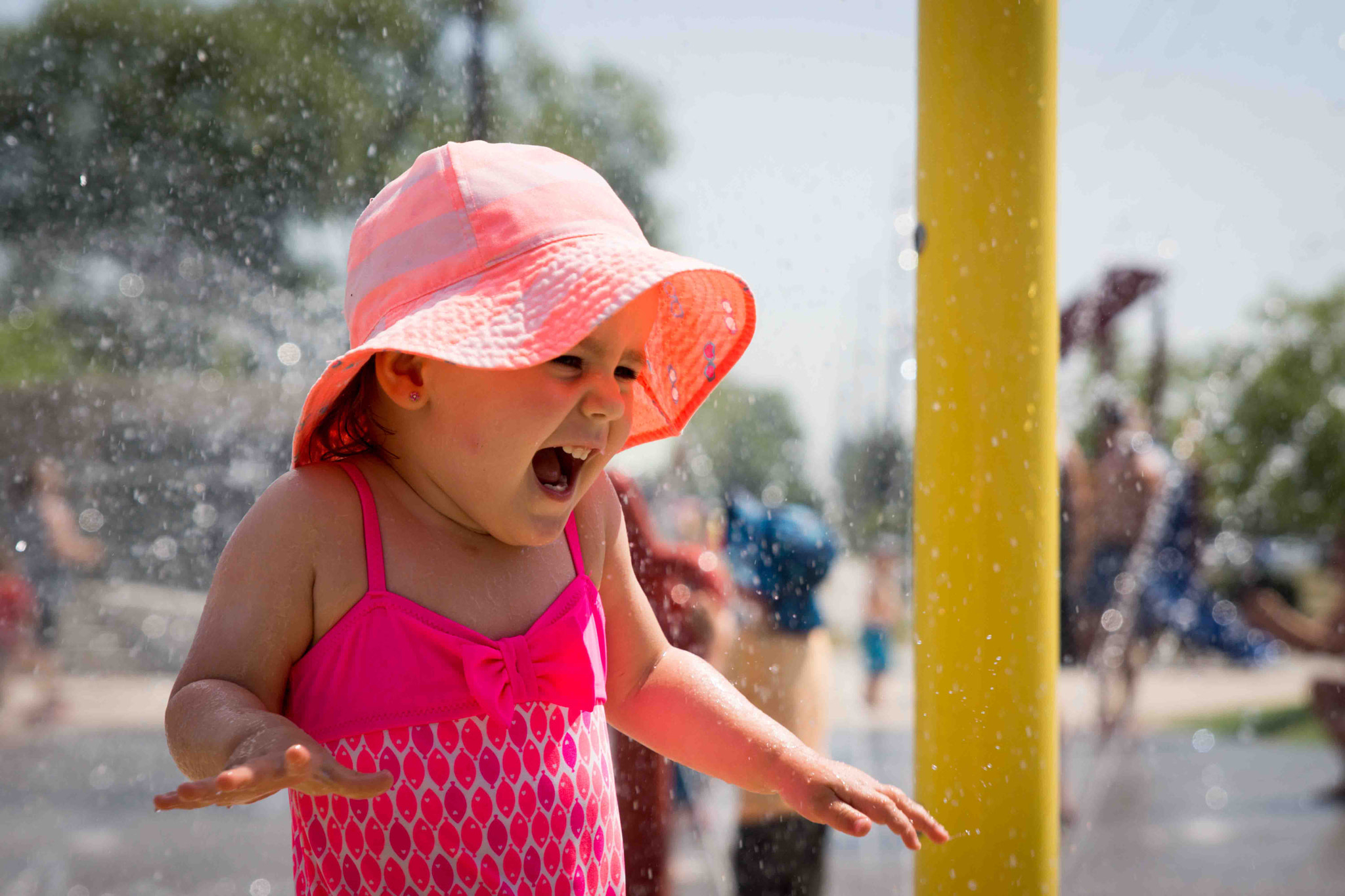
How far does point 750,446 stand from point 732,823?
4.89 ft

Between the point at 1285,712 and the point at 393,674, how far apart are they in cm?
811

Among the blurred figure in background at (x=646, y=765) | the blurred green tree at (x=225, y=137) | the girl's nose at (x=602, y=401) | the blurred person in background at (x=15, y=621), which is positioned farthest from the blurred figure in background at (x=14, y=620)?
the girl's nose at (x=602, y=401)

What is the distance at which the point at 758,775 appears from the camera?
140 centimetres

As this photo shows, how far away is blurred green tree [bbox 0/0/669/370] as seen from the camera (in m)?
3.06

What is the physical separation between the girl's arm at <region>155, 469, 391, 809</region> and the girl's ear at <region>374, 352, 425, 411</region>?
0.11 m

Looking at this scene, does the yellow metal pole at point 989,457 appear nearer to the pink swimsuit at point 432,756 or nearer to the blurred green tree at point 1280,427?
the pink swimsuit at point 432,756

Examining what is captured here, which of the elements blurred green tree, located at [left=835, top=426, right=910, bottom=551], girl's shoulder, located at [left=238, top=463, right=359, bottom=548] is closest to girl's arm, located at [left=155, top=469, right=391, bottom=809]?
girl's shoulder, located at [left=238, top=463, right=359, bottom=548]

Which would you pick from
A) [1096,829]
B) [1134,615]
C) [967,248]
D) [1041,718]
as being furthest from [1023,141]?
[1134,615]

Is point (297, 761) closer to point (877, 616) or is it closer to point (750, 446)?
point (750, 446)

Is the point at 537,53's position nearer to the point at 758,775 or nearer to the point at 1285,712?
the point at 758,775

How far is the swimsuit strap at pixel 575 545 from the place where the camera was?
1.45 m

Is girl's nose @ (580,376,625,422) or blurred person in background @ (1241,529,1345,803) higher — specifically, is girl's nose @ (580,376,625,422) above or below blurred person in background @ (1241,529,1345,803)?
above

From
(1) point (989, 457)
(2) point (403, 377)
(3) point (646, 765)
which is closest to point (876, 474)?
(3) point (646, 765)

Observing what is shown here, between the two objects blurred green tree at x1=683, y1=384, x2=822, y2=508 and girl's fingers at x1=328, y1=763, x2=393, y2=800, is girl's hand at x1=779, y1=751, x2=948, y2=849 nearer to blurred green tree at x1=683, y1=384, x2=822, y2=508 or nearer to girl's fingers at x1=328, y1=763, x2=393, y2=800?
girl's fingers at x1=328, y1=763, x2=393, y2=800
